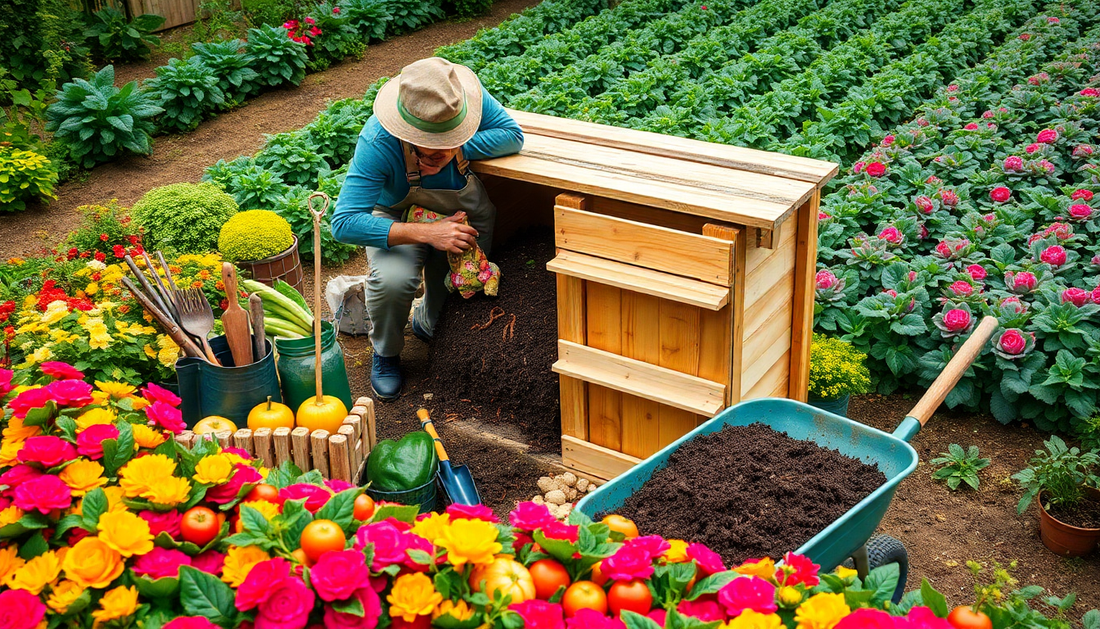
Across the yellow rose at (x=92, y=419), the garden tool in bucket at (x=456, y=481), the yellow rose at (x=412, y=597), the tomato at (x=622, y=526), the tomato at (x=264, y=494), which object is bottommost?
the garden tool in bucket at (x=456, y=481)

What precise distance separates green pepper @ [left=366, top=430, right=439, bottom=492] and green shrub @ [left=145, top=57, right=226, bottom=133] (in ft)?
20.4

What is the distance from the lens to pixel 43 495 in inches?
89.1

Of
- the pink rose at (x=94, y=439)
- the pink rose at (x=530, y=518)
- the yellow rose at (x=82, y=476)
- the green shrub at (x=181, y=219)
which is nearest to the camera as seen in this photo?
the pink rose at (x=530, y=518)

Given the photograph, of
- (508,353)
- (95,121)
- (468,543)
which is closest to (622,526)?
(468,543)

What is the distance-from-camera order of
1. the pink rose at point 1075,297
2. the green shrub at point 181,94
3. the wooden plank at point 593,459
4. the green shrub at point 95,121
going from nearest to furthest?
1. the wooden plank at point 593,459
2. the pink rose at point 1075,297
3. the green shrub at point 95,121
4. the green shrub at point 181,94

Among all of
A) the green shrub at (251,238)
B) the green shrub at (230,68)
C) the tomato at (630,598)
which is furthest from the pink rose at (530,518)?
the green shrub at (230,68)

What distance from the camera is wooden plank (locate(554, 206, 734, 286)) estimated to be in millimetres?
3494

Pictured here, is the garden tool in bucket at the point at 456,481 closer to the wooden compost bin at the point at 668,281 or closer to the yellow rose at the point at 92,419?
the wooden compost bin at the point at 668,281

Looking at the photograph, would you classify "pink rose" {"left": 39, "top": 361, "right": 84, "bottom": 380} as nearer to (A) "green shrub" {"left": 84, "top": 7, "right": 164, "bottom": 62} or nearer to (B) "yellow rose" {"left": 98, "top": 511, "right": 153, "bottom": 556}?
(B) "yellow rose" {"left": 98, "top": 511, "right": 153, "bottom": 556}

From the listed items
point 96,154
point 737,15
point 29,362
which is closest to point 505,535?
point 29,362

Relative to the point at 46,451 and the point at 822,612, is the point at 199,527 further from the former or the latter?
→ the point at 822,612

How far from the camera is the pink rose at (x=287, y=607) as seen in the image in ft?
6.33

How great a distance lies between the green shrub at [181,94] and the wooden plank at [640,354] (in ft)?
21.1

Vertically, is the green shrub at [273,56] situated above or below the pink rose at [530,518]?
below
